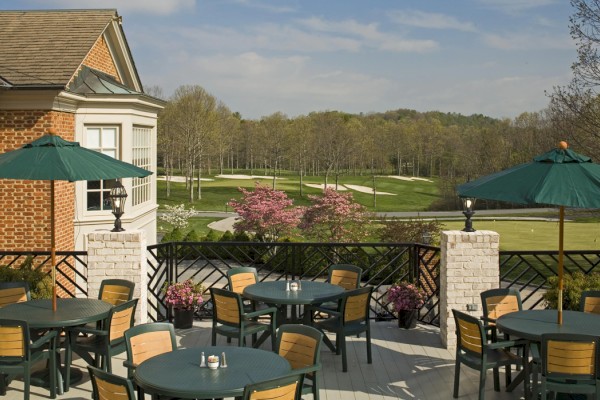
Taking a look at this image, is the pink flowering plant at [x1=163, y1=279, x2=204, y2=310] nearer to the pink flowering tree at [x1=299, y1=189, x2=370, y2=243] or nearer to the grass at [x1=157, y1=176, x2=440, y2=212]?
the pink flowering tree at [x1=299, y1=189, x2=370, y2=243]

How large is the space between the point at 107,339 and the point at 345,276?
353cm

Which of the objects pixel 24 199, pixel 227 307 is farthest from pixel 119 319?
pixel 24 199

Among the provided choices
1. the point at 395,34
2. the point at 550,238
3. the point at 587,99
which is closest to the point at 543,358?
the point at 587,99

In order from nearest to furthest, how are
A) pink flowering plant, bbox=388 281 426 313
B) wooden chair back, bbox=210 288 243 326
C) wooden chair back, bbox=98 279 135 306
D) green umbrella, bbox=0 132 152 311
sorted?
1. green umbrella, bbox=0 132 152 311
2. wooden chair back, bbox=210 288 243 326
3. wooden chair back, bbox=98 279 135 306
4. pink flowering plant, bbox=388 281 426 313

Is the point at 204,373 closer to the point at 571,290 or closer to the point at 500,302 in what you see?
the point at 500,302

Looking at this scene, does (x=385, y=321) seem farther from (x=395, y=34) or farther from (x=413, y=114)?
(x=413, y=114)

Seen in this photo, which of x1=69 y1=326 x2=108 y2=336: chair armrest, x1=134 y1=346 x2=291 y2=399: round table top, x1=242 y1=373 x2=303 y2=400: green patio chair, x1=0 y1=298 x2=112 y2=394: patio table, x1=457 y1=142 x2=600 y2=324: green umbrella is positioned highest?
x1=457 y1=142 x2=600 y2=324: green umbrella

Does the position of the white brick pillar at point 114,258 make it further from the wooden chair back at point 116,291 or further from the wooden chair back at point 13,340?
the wooden chair back at point 13,340

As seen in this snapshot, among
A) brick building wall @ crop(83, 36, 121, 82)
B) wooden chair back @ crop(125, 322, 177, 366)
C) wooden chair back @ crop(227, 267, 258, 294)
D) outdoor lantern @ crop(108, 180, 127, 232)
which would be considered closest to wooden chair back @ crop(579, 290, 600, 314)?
wooden chair back @ crop(227, 267, 258, 294)

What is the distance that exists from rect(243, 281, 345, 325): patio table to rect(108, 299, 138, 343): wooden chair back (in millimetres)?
1563

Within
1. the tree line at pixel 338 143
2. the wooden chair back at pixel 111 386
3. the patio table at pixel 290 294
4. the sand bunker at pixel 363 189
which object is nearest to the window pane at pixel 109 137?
the patio table at pixel 290 294

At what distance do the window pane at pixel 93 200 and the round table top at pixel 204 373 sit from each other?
8.82 metres

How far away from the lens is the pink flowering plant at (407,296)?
388 inches

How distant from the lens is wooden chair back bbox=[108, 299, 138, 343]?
6.94 meters
